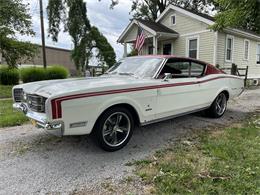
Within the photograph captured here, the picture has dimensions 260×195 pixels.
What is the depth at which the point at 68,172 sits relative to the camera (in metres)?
3.26

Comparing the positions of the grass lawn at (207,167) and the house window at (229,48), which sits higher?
the house window at (229,48)

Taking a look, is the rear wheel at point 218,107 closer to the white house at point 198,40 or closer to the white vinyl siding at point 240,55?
the white house at point 198,40

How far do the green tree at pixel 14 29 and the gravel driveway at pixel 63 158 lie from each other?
9.26 m

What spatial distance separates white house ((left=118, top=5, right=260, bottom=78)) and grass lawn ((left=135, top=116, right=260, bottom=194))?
1118 cm

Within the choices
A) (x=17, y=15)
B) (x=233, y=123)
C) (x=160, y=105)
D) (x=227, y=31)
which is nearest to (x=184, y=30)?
(x=227, y=31)

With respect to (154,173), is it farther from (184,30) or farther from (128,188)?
(184,30)

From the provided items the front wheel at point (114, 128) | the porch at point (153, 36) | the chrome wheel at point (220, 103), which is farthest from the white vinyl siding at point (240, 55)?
the front wheel at point (114, 128)

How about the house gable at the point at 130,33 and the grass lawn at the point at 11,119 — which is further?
the house gable at the point at 130,33

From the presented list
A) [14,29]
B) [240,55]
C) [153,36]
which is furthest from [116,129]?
[240,55]

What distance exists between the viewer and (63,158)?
3709 mm

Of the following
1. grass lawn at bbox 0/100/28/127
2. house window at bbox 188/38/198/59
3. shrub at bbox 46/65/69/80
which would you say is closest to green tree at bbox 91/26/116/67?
shrub at bbox 46/65/69/80

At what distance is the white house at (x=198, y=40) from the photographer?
593 inches

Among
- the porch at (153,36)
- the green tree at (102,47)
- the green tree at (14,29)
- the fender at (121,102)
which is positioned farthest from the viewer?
the green tree at (102,47)

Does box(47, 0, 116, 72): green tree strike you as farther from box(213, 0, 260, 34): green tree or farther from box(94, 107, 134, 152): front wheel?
box(94, 107, 134, 152): front wheel
